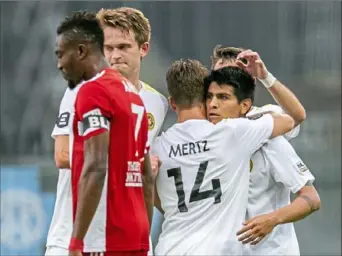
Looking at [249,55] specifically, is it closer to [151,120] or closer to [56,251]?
[151,120]

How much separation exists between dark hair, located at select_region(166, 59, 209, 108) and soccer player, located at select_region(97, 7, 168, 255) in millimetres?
217

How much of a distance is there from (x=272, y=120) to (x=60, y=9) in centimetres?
474

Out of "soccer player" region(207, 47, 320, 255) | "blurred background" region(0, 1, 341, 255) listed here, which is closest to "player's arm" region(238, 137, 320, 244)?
"soccer player" region(207, 47, 320, 255)

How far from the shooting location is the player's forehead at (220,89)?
5109 millimetres

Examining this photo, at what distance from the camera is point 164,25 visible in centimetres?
945

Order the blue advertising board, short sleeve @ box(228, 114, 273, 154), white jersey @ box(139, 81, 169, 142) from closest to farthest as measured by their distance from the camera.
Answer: short sleeve @ box(228, 114, 273, 154), white jersey @ box(139, 81, 169, 142), the blue advertising board

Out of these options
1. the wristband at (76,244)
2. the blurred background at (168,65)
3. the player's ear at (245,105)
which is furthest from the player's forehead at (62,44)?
the blurred background at (168,65)

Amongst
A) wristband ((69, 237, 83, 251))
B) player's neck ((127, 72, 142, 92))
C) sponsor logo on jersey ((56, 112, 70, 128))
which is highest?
player's neck ((127, 72, 142, 92))

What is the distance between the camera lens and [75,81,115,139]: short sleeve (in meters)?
4.05

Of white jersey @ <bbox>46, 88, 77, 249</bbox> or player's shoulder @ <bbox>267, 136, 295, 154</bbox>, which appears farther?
player's shoulder @ <bbox>267, 136, 295, 154</bbox>

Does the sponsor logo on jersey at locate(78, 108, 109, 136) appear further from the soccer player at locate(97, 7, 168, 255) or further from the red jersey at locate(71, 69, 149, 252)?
the soccer player at locate(97, 7, 168, 255)

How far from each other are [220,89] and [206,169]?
38 cm

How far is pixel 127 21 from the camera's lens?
17.4 ft

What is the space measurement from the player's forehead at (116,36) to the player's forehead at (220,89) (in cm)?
47
